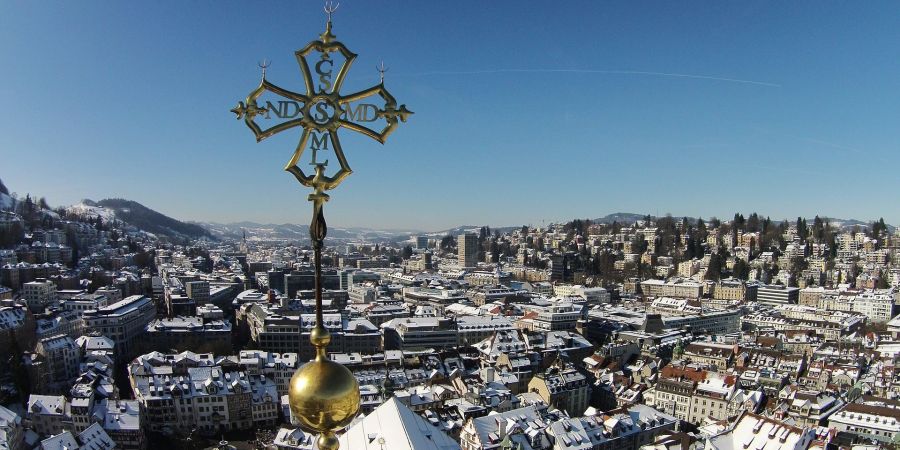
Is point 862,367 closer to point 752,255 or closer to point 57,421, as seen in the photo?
point 57,421

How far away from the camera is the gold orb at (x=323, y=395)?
223cm

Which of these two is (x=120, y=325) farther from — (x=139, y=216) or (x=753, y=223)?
(x=139, y=216)

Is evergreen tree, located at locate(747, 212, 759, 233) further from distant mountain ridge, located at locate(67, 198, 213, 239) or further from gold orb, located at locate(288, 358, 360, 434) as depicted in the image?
distant mountain ridge, located at locate(67, 198, 213, 239)

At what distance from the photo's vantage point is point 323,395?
2.22 meters

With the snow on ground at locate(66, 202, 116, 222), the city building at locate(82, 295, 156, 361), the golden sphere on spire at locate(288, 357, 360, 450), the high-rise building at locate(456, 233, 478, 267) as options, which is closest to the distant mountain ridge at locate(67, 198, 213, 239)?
the snow on ground at locate(66, 202, 116, 222)

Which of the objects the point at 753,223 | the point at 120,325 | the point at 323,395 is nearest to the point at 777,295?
the point at 753,223

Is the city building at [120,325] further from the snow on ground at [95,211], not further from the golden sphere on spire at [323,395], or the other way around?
the snow on ground at [95,211]

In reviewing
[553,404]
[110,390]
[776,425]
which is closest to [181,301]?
[110,390]

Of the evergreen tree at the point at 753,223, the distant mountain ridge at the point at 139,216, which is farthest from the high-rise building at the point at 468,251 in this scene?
the distant mountain ridge at the point at 139,216

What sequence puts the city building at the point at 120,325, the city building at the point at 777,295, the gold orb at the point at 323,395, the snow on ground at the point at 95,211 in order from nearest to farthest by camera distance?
the gold orb at the point at 323,395
the city building at the point at 120,325
the city building at the point at 777,295
the snow on ground at the point at 95,211

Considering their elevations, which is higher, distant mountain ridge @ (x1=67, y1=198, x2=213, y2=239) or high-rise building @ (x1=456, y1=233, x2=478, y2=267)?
distant mountain ridge @ (x1=67, y1=198, x2=213, y2=239)

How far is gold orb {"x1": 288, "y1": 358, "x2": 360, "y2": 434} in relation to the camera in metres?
2.23

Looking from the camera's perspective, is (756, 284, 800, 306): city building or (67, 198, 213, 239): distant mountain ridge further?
(67, 198, 213, 239): distant mountain ridge

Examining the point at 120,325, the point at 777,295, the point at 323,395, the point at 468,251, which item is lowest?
the point at 777,295
